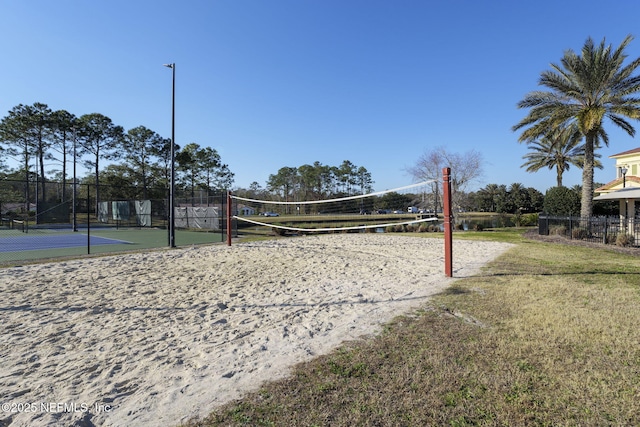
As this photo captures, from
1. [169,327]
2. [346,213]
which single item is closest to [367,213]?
[346,213]

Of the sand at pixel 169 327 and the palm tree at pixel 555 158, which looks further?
the palm tree at pixel 555 158

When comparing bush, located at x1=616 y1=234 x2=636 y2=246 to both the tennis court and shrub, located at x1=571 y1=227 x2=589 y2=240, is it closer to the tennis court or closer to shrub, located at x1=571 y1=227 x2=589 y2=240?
shrub, located at x1=571 y1=227 x2=589 y2=240

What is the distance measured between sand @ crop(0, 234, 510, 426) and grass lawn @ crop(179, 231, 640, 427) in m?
0.33

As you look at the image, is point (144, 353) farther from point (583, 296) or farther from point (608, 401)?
point (583, 296)

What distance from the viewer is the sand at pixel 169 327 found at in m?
2.33

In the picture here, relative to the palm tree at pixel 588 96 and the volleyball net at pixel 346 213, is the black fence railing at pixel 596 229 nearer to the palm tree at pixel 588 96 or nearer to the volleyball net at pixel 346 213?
the palm tree at pixel 588 96

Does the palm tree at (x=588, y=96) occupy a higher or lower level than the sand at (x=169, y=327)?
higher

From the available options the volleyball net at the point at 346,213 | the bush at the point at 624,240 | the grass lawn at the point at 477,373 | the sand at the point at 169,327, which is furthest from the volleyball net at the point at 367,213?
the grass lawn at the point at 477,373

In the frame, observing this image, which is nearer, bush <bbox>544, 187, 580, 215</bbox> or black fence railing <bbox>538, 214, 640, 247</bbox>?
black fence railing <bbox>538, 214, 640, 247</bbox>

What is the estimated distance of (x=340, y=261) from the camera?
27.0ft

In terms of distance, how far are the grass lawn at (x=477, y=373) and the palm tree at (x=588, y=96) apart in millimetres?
13296

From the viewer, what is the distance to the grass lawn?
2.04 meters

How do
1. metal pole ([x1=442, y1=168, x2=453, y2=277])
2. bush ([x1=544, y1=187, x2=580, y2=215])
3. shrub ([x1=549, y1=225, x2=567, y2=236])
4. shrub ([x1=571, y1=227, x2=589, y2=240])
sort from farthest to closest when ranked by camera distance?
bush ([x1=544, y1=187, x2=580, y2=215]) → shrub ([x1=549, y1=225, x2=567, y2=236]) → shrub ([x1=571, y1=227, x2=589, y2=240]) → metal pole ([x1=442, y1=168, x2=453, y2=277])

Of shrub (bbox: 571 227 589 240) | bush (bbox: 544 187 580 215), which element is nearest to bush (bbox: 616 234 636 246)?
shrub (bbox: 571 227 589 240)
